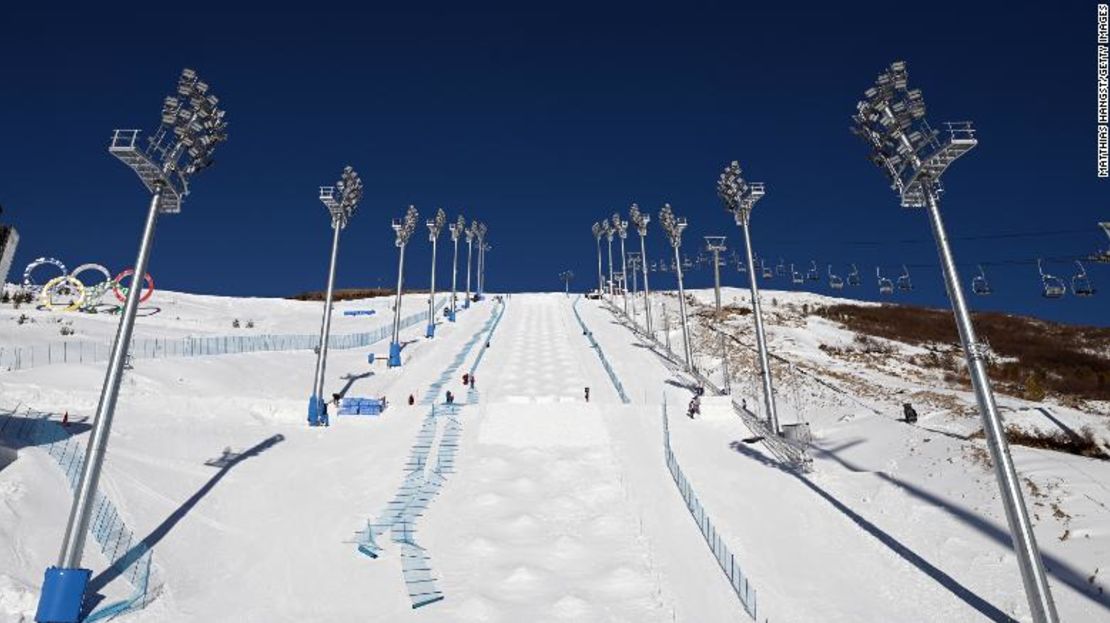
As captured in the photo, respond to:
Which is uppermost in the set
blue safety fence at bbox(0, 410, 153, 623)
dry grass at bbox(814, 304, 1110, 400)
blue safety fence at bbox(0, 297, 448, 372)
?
blue safety fence at bbox(0, 297, 448, 372)

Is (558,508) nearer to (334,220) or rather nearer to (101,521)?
(101,521)

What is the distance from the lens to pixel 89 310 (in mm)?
56562

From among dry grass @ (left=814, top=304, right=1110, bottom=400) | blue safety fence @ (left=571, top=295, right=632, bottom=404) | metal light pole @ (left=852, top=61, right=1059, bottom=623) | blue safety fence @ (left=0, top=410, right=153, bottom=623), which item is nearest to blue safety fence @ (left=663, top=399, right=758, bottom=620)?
metal light pole @ (left=852, top=61, right=1059, bottom=623)

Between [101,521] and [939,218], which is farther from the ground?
[939,218]

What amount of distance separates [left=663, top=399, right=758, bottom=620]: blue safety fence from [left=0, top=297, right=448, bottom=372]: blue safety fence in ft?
94.2

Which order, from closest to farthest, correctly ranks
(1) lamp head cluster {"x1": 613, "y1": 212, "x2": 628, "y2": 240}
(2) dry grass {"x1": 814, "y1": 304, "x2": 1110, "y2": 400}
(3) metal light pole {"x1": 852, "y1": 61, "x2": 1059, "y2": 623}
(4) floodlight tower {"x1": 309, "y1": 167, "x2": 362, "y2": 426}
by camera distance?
(3) metal light pole {"x1": 852, "y1": 61, "x2": 1059, "y2": 623} → (4) floodlight tower {"x1": 309, "y1": 167, "x2": 362, "y2": 426} → (2) dry grass {"x1": 814, "y1": 304, "x2": 1110, "y2": 400} → (1) lamp head cluster {"x1": 613, "y1": 212, "x2": 628, "y2": 240}

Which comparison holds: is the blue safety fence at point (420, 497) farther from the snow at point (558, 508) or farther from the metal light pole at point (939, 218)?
the metal light pole at point (939, 218)

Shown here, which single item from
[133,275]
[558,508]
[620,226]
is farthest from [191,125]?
[620,226]

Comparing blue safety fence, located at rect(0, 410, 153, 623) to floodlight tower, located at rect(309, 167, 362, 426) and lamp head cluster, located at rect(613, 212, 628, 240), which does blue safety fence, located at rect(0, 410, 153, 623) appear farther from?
lamp head cluster, located at rect(613, 212, 628, 240)

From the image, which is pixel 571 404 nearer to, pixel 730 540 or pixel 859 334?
pixel 730 540

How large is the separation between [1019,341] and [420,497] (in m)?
70.9

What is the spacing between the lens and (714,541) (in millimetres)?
17969

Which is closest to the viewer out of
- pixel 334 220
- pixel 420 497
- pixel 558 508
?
pixel 558 508

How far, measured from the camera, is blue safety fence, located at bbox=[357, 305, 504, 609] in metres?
16.5
